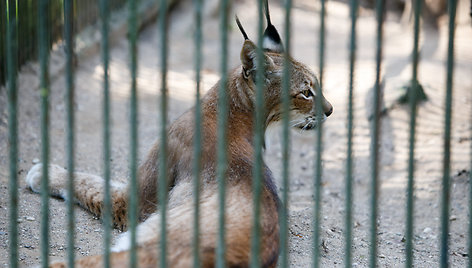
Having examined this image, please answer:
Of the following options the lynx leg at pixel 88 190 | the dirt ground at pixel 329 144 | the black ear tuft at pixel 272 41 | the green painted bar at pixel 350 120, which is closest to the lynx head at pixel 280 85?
the black ear tuft at pixel 272 41

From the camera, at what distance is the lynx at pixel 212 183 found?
2.88m

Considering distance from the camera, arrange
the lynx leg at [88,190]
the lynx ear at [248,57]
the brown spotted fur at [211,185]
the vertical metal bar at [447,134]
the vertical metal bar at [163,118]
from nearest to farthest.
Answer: the vertical metal bar at [163,118], the vertical metal bar at [447,134], the brown spotted fur at [211,185], the lynx ear at [248,57], the lynx leg at [88,190]

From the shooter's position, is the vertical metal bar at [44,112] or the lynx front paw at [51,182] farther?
the lynx front paw at [51,182]

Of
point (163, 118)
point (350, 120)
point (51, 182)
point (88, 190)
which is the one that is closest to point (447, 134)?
point (350, 120)

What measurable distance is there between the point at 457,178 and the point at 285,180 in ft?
12.3

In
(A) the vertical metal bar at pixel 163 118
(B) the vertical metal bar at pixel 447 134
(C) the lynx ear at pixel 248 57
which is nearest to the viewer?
(A) the vertical metal bar at pixel 163 118

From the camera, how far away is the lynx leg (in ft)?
14.1

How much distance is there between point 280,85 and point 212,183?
0.91 meters

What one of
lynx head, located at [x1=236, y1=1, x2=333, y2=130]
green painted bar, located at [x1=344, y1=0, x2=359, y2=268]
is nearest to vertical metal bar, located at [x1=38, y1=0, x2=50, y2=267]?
green painted bar, located at [x1=344, y1=0, x2=359, y2=268]

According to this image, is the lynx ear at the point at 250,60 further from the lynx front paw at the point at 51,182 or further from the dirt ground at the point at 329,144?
the lynx front paw at the point at 51,182

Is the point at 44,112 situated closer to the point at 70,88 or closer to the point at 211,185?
the point at 70,88

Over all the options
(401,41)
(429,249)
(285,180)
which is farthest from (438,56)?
(285,180)

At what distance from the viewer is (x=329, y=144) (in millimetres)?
6898

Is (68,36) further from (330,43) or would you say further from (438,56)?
(330,43)
